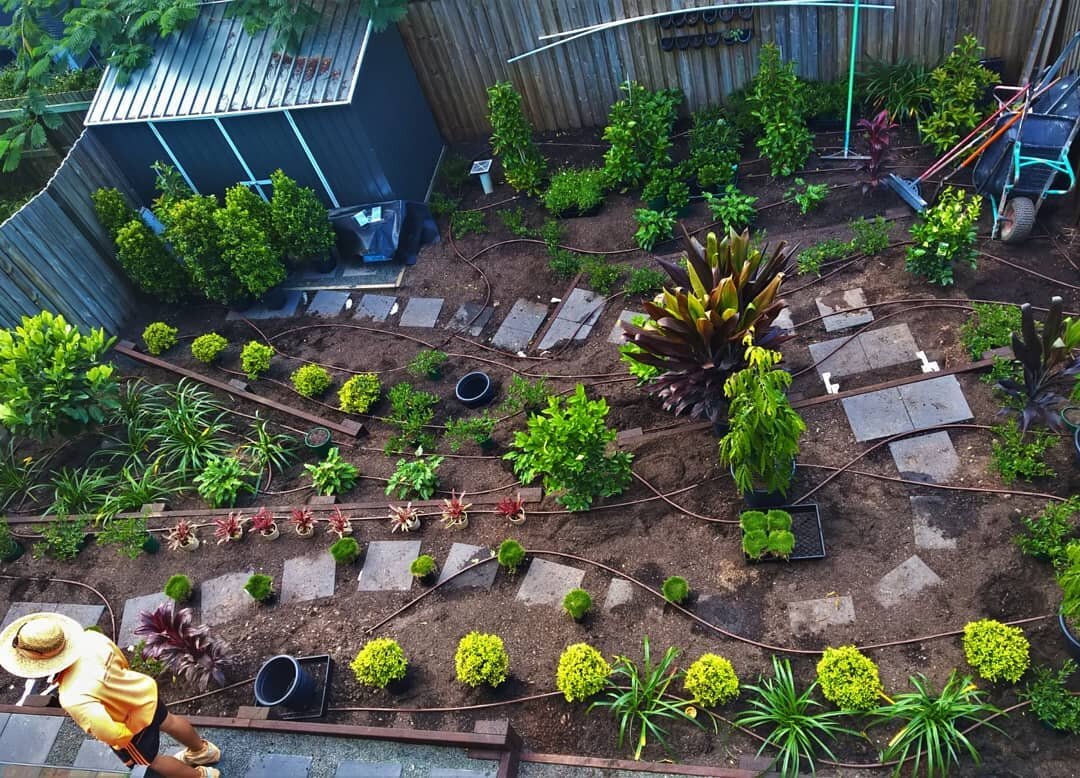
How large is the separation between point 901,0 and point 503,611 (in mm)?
7991

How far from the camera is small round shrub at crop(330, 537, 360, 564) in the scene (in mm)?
6973

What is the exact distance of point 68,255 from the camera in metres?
9.59

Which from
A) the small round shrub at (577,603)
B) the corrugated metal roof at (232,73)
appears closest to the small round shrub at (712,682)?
the small round shrub at (577,603)

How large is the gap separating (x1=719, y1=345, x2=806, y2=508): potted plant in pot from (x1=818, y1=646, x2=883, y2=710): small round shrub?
1.32 m

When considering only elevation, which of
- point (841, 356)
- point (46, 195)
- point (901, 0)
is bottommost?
point (841, 356)

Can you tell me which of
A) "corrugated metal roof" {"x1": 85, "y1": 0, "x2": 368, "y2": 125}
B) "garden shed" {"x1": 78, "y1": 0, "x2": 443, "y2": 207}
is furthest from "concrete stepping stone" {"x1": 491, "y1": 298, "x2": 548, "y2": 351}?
"corrugated metal roof" {"x1": 85, "y1": 0, "x2": 368, "y2": 125}

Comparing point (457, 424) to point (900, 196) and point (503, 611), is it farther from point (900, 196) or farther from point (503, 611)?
point (900, 196)

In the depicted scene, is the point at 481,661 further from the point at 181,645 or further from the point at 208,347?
the point at 208,347

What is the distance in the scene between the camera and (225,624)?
22.7ft

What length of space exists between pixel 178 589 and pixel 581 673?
12.2 feet

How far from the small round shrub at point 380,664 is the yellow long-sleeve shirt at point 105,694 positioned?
1.46 m

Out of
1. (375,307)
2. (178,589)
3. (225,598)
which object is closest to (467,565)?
(225,598)

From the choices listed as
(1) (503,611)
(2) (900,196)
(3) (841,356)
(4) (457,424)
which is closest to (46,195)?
(4) (457,424)

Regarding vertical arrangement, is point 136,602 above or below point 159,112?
below
